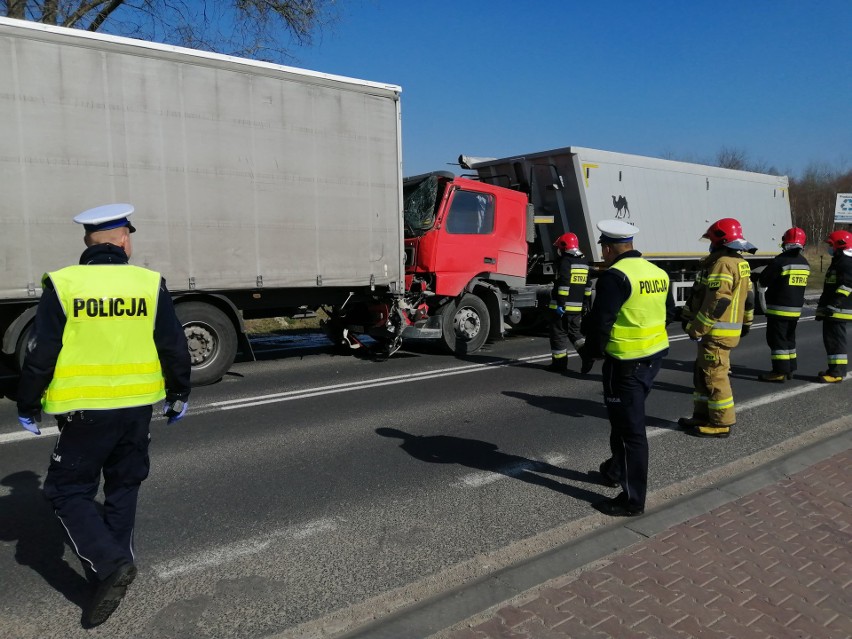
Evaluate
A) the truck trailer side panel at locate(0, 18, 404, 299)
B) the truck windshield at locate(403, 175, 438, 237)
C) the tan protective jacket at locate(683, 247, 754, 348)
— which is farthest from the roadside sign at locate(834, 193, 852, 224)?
the tan protective jacket at locate(683, 247, 754, 348)

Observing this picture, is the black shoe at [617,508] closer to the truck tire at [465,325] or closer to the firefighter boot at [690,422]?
the firefighter boot at [690,422]

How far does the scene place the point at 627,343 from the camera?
4.36m

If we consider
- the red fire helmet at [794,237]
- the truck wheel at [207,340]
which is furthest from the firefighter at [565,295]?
the truck wheel at [207,340]

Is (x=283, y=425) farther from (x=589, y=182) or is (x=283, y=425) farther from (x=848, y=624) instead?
(x=589, y=182)

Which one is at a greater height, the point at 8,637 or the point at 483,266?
the point at 483,266

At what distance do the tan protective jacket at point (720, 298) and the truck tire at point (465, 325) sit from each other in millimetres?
4491

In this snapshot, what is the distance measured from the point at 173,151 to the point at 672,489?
19.7ft

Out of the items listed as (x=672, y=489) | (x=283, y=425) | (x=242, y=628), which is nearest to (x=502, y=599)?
(x=242, y=628)

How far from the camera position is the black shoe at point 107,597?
301cm

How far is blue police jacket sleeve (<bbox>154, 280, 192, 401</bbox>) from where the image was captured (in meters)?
3.17

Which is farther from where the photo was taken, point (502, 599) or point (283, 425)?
point (283, 425)

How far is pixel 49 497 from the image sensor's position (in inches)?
119

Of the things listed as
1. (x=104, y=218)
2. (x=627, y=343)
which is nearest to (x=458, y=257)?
(x=627, y=343)

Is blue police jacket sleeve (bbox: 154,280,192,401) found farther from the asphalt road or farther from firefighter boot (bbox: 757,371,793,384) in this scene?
firefighter boot (bbox: 757,371,793,384)
